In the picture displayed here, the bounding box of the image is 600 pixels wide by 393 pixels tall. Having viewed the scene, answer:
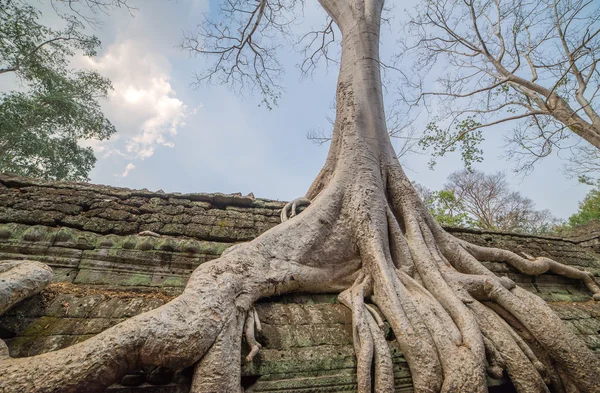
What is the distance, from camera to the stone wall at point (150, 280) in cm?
145

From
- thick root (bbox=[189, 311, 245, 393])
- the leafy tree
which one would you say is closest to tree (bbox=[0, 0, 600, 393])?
thick root (bbox=[189, 311, 245, 393])

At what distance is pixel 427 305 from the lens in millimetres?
1976

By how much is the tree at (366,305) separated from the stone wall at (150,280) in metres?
0.12

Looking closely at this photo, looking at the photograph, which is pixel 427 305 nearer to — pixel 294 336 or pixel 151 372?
pixel 294 336

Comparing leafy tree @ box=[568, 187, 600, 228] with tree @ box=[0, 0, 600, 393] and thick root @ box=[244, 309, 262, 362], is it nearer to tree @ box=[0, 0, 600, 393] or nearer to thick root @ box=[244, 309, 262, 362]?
tree @ box=[0, 0, 600, 393]

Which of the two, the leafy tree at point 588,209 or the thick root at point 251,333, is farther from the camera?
the leafy tree at point 588,209

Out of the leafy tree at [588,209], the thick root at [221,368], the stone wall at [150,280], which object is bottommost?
the thick root at [221,368]

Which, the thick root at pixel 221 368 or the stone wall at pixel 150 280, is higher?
the stone wall at pixel 150 280

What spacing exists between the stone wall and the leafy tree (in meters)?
14.1

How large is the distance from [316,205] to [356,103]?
4.96ft

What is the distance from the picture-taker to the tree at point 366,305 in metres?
1.27

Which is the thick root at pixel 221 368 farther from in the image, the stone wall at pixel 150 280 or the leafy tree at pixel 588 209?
the leafy tree at pixel 588 209

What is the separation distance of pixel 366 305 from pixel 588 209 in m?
18.4

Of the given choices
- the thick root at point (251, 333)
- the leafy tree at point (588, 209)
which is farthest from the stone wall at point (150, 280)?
the leafy tree at point (588, 209)
